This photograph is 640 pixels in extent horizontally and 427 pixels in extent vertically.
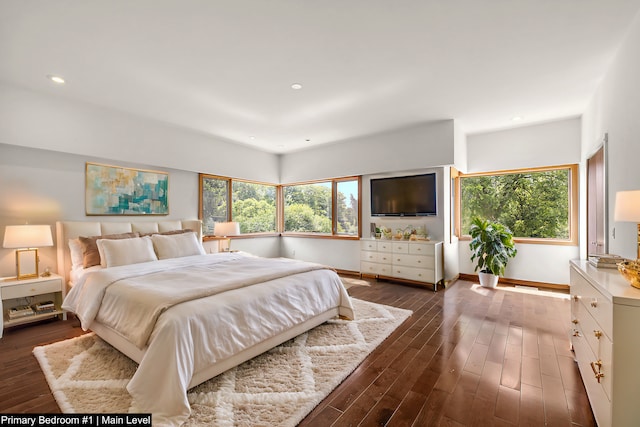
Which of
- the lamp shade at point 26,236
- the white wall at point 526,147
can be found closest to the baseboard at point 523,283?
the white wall at point 526,147

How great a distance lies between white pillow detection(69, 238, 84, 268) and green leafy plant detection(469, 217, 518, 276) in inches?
228

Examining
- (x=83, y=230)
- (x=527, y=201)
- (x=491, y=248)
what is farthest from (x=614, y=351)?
(x=83, y=230)

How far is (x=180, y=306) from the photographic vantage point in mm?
2012

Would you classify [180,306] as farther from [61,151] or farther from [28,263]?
[61,151]

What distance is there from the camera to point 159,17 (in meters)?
2.14

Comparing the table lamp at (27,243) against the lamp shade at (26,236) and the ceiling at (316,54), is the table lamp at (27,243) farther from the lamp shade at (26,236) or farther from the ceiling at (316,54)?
the ceiling at (316,54)

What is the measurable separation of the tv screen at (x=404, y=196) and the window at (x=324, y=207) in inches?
18.2

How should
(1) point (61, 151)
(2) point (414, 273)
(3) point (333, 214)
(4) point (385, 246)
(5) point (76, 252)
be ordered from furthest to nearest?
(3) point (333, 214)
(4) point (385, 246)
(2) point (414, 273)
(1) point (61, 151)
(5) point (76, 252)

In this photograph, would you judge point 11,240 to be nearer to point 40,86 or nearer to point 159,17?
point 40,86

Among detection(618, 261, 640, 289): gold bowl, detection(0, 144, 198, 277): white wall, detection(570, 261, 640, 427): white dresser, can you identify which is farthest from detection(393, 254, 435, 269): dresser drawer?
detection(0, 144, 198, 277): white wall

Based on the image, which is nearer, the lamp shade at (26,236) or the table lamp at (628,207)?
the table lamp at (628,207)

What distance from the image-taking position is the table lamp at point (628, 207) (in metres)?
1.67

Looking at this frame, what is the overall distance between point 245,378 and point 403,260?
3484mm
